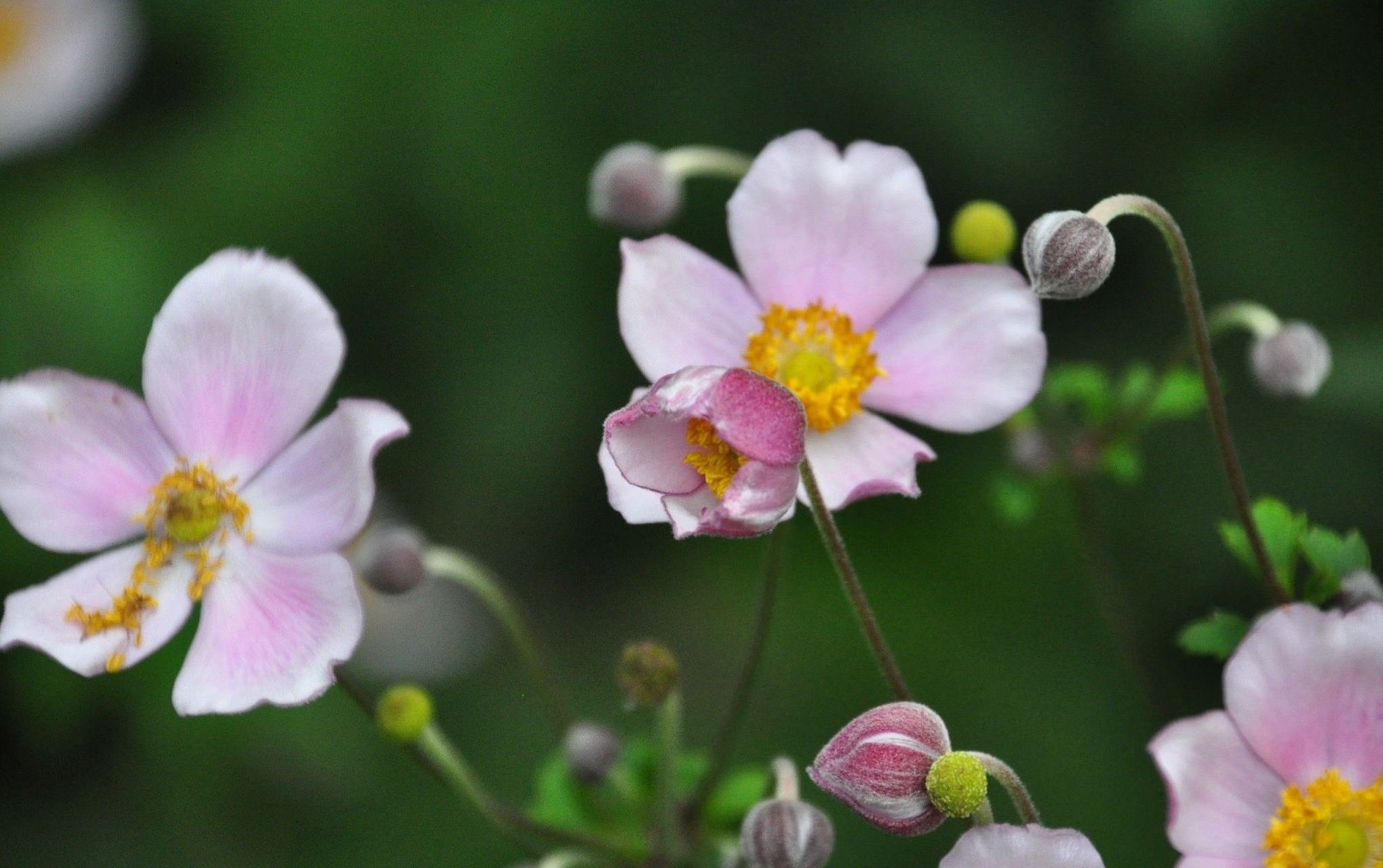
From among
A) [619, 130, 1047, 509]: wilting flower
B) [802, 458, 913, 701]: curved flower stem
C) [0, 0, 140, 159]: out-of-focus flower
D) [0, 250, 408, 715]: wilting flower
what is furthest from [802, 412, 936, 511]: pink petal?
[0, 0, 140, 159]: out-of-focus flower

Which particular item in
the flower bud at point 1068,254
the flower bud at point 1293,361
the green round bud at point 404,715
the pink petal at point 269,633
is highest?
the flower bud at point 1068,254

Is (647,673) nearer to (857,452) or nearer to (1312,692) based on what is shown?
(857,452)

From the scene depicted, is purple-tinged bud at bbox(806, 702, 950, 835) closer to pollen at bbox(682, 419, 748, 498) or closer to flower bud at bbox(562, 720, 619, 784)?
pollen at bbox(682, 419, 748, 498)

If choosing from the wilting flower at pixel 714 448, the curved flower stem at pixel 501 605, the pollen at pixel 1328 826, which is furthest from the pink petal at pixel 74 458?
the pollen at pixel 1328 826

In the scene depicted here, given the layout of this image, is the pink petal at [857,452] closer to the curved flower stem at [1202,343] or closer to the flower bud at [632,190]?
the curved flower stem at [1202,343]

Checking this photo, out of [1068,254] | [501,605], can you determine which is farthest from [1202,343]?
[501,605]

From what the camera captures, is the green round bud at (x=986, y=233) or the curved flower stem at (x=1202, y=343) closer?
the curved flower stem at (x=1202, y=343)
